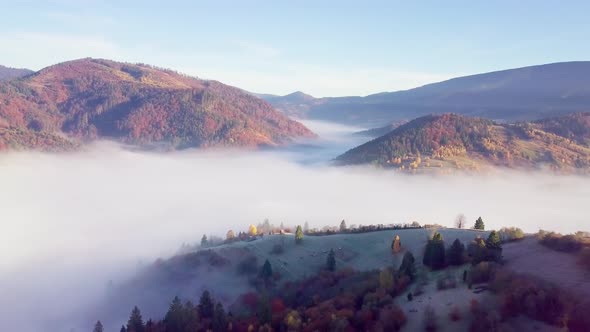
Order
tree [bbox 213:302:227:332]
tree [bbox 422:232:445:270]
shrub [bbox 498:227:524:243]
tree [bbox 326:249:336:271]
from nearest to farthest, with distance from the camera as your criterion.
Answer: tree [bbox 213:302:227:332]
tree [bbox 422:232:445:270]
shrub [bbox 498:227:524:243]
tree [bbox 326:249:336:271]

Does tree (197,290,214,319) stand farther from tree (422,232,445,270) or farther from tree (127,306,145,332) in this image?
tree (422,232,445,270)

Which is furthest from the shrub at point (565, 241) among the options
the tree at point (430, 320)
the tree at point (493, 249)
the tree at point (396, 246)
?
the tree at point (396, 246)

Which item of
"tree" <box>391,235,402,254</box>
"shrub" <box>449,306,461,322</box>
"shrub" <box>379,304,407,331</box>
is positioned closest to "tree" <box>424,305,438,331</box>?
"shrub" <box>449,306,461,322</box>

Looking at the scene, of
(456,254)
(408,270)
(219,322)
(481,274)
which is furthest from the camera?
(456,254)

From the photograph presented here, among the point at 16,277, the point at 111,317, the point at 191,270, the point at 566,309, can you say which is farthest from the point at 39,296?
the point at 566,309

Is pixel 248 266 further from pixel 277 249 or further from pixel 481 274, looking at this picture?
pixel 481 274

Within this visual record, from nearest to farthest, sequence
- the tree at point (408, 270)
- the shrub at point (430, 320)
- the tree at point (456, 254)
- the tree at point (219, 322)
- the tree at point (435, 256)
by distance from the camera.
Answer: the shrub at point (430, 320) < the tree at point (219, 322) < the tree at point (408, 270) < the tree at point (456, 254) < the tree at point (435, 256)

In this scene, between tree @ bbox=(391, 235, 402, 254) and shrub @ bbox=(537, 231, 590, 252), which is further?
tree @ bbox=(391, 235, 402, 254)

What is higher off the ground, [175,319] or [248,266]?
[175,319]

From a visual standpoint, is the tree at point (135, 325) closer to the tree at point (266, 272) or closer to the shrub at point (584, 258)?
the tree at point (266, 272)

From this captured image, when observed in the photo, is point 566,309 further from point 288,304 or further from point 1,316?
point 1,316

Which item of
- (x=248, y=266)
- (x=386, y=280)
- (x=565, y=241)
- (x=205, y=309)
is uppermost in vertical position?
(x=565, y=241)

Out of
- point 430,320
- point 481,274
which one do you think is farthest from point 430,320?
point 481,274
